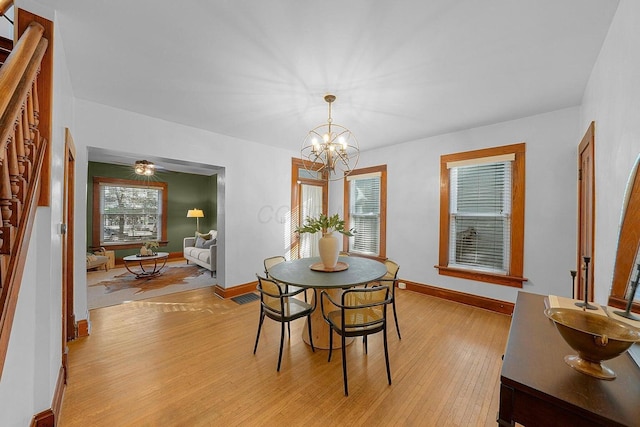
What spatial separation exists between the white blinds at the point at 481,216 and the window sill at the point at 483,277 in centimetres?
11

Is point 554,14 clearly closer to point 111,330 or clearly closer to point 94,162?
point 111,330

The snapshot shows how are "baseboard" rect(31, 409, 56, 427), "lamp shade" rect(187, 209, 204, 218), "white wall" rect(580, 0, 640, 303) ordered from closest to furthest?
"white wall" rect(580, 0, 640, 303) < "baseboard" rect(31, 409, 56, 427) < "lamp shade" rect(187, 209, 204, 218)

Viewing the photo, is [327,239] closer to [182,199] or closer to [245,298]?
[245,298]

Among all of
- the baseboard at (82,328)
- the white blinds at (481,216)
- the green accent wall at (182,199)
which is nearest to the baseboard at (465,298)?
the white blinds at (481,216)

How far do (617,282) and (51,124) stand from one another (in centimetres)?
332

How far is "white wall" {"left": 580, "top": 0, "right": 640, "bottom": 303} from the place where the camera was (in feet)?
4.25

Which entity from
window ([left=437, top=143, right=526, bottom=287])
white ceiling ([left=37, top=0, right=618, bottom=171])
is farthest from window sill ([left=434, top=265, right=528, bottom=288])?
white ceiling ([left=37, top=0, right=618, bottom=171])

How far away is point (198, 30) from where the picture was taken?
5.62ft

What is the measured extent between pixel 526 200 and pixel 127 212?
8421 millimetres

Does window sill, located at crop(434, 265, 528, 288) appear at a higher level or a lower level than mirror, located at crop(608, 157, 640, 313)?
lower

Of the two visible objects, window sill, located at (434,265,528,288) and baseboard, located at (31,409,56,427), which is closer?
baseboard, located at (31,409,56,427)

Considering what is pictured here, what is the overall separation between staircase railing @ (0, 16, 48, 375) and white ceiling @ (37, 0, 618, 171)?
0.74 m

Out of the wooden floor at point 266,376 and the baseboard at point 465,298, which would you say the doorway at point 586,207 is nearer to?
the baseboard at point 465,298

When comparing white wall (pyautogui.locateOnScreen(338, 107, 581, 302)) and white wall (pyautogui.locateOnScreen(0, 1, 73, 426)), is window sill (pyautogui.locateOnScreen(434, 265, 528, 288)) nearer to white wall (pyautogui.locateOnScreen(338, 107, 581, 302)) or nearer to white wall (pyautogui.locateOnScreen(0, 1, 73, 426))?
white wall (pyautogui.locateOnScreen(338, 107, 581, 302))
